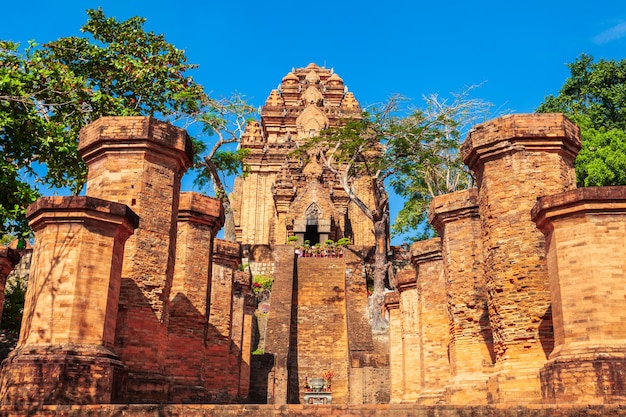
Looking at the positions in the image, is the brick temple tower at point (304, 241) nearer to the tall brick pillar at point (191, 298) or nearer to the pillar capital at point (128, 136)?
the tall brick pillar at point (191, 298)

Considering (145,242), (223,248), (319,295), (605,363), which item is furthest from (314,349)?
(605,363)

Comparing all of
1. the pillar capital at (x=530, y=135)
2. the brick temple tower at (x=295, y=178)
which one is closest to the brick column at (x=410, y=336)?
the pillar capital at (x=530, y=135)

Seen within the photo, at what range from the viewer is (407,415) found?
741cm

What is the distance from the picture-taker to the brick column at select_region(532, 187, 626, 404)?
319 inches

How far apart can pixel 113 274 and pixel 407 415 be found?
4307 mm

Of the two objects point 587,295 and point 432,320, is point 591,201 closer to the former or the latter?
point 587,295

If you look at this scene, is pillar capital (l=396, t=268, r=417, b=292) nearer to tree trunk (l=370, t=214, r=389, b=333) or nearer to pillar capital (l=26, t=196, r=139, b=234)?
tree trunk (l=370, t=214, r=389, b=333)

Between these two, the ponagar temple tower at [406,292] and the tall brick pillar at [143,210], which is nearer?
the ponagar temple tower at [406,292]

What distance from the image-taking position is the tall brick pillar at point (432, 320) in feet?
47.7

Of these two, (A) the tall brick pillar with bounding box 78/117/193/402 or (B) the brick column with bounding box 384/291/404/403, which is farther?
(B) the brick column with bounding box 384/291/404/403

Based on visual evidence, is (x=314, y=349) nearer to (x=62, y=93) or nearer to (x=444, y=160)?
(x=444, y=160)

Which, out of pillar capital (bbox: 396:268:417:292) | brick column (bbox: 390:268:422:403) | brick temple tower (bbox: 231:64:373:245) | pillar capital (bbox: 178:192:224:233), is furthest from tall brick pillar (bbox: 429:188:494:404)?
brick temple tower (bbox: 231:64:373:245)

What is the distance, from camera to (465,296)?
12859 millimetres

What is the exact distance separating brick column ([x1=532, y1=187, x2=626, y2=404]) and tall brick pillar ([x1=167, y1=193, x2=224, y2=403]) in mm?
6683
